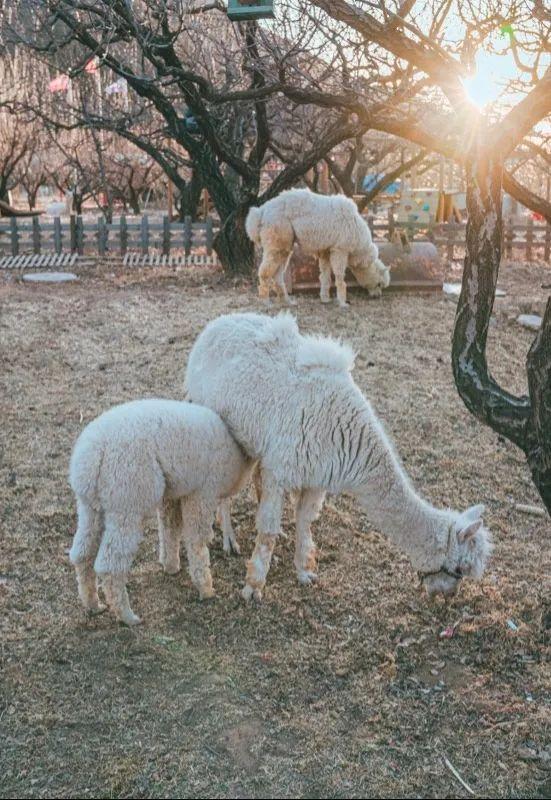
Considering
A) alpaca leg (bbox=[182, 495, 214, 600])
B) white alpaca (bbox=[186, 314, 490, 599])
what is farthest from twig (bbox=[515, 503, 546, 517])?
alpaca leg (bbox=[182, 495, 214, 600])

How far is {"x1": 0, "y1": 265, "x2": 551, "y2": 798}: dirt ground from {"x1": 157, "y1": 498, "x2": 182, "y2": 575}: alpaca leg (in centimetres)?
10

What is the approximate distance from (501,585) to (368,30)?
11.3 feet

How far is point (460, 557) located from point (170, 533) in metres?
1.84

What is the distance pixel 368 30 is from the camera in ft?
14.0


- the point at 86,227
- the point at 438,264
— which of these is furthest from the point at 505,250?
the point at 86,227

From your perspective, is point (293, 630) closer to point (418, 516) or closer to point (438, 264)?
point (418, 516)

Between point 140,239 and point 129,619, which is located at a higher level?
point 140,239

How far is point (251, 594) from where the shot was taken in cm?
501

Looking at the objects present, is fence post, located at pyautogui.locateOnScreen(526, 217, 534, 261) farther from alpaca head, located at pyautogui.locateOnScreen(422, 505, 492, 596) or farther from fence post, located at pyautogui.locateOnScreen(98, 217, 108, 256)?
alpaca head, located at pyautogui.locateOnScreen(422, 505, 492, 596)

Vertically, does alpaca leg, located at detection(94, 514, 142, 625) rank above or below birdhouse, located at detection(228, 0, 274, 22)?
below

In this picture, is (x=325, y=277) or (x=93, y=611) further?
(x=325, y=277)

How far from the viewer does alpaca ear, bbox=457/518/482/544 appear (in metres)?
4.59

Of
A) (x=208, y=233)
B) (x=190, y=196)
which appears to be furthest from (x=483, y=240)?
(x=190, y=196)

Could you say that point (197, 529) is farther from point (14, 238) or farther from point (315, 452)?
point (14, 238)
